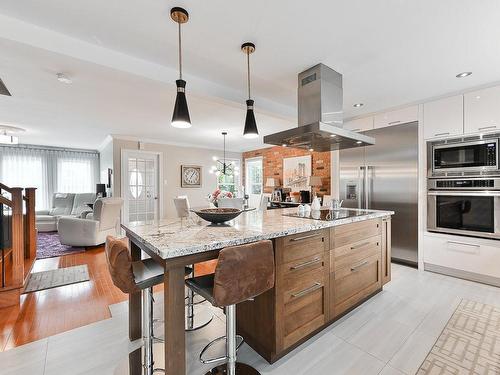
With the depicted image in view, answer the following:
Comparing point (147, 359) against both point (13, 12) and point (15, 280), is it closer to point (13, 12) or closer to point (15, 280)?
point (15, 280)

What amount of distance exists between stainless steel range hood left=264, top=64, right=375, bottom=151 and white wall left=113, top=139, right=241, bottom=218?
14.6 ft

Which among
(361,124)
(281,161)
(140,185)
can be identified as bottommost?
(140,185)

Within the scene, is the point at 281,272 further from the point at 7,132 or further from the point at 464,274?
the point at 7,132

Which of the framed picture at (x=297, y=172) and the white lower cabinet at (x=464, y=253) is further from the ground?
the framed picture at (x=297, y=172)

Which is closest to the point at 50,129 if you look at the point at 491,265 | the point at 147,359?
the point at 147,359

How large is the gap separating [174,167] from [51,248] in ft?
10.4

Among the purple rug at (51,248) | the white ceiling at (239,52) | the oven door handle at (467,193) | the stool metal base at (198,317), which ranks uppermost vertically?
the white ceiling at (239,52)

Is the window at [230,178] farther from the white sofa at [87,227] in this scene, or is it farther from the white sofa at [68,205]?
the white sofa at [68,205]

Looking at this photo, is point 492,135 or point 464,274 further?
point 464,274

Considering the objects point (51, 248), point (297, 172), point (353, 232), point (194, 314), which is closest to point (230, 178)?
point (297, 172)

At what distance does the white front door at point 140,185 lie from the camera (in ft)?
18.8

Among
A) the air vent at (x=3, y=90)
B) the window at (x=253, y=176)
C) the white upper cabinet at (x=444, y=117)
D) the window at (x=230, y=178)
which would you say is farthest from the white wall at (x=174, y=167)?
the white upper cabinet at (x=444, y=117)

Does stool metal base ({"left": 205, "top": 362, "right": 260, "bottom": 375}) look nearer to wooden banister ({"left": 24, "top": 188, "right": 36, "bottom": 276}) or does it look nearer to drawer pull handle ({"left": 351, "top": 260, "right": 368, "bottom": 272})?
drawer pull handle ({"left": 351, "top": 260, "right": 368, "bottom": 272})

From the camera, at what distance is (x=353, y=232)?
7.29 feet
